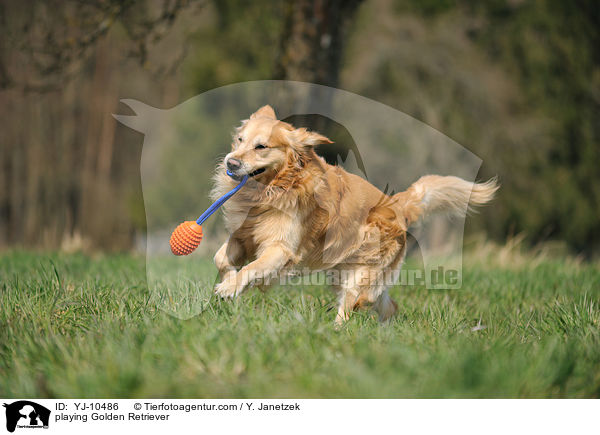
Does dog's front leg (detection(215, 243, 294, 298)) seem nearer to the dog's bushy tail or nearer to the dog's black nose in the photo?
the dog's black nose

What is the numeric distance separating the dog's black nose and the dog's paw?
0.71 metres

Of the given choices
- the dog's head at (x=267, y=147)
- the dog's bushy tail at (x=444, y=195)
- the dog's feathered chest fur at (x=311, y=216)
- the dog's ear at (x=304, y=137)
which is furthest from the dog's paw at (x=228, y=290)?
the dog's bushy tail at (x=444, y=195)

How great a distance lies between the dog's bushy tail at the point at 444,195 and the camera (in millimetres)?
4133

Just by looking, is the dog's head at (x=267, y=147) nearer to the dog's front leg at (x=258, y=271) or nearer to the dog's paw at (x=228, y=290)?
the dog's front leg at (x=258, y=271)

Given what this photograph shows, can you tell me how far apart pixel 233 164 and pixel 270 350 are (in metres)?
1.31

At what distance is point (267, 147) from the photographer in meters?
3.37

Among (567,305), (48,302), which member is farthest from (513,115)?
(48,302)

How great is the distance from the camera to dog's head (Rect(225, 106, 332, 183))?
3311 millimetres

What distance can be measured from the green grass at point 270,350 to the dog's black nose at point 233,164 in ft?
2.75

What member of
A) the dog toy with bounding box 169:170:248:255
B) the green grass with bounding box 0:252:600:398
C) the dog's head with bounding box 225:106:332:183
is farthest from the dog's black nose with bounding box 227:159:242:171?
the green grass with bounding box 0:252:600:398

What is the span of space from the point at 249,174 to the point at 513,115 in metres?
12.5
